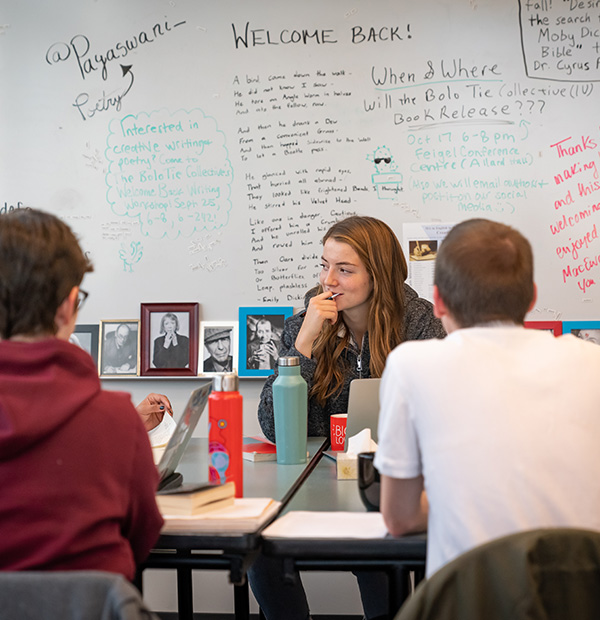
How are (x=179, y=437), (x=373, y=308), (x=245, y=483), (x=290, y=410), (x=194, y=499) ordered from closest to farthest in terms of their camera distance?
(x=194, y=499) < (x=179, y=437) < (x=245, y=483) < (x=290, y=410) < (x=373, y=308)

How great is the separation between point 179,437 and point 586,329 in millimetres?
2131

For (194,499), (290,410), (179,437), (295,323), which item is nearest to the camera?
(194,499)

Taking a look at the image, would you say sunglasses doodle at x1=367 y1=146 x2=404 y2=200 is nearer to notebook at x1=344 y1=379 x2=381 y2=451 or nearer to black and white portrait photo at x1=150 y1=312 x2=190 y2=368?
black and white portrait photo at x1=150 y1=312 x2=190 y2=368

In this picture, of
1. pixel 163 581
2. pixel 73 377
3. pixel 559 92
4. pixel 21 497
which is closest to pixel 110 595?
pixel 21 497

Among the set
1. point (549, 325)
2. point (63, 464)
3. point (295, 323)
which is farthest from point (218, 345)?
point (63, 464)

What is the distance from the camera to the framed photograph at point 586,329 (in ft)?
9.93

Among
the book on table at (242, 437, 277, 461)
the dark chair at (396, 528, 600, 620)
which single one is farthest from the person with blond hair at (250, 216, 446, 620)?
the dark chair at (396, 528, 600, 620)

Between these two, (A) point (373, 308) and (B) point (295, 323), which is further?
(B) point (295, 323)

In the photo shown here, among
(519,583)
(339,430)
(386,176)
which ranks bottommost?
(519,583)

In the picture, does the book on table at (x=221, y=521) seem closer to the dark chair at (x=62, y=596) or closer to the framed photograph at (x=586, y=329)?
the dark chair at (x=62, y=596)

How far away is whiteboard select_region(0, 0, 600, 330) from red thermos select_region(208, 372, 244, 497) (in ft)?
5.71

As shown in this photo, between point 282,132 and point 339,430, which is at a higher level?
point 282,132

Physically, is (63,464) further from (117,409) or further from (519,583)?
(519,583)

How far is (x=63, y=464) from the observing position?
1.02 m
